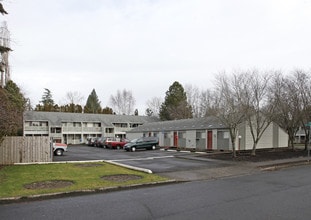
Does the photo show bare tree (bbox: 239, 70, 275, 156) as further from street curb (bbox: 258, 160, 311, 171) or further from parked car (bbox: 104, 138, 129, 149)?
parked car (bbox: 104, 138, 129, 149)

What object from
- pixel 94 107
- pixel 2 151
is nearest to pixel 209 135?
pixel 2 151

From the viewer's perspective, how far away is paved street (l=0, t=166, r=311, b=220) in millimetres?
7355

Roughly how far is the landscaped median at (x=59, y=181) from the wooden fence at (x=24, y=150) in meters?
3.25

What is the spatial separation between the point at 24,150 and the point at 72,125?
4199 cm

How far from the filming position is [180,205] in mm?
8375

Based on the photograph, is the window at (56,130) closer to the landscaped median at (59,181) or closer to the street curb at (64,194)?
the landscaped median at (59,181)

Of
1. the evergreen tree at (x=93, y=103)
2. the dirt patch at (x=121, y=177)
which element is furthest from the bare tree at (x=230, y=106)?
the evergreen tree at (x=93, y=103)

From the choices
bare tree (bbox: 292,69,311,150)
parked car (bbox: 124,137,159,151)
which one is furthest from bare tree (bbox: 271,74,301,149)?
parked car (bbox: 124,137,159,151)

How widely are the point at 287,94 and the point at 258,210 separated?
23795 millimetres

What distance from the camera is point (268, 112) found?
85.1 ft

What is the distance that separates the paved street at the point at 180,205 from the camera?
736cm

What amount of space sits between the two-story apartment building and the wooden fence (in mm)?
34757

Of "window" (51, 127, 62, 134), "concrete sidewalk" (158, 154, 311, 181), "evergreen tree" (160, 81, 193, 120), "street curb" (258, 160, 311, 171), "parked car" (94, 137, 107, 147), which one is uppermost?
"evergreen tree" (160, 81, 193, 120)

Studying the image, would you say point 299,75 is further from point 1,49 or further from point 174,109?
point 174,109
